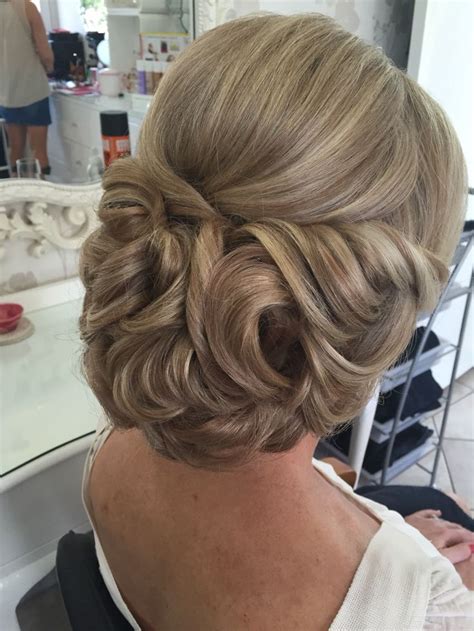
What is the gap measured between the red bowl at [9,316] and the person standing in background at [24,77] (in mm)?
301

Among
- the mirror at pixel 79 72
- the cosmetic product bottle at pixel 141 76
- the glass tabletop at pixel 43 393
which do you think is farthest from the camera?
the cosmetic product bottle at pixel 141 76

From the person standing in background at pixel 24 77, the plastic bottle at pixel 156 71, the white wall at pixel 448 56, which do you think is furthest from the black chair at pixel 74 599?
the white wall at pixel 448 56

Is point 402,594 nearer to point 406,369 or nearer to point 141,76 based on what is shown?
point 406,369

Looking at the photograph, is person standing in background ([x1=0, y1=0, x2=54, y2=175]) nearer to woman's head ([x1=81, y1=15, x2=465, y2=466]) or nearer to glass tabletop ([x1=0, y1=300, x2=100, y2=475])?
glass tabletop ([x1=0, y1=300, x2=100, y2=475])

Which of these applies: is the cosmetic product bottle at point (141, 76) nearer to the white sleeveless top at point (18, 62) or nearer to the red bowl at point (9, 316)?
the white sleeveless top at point (18, 62)

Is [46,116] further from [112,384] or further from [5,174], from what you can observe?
[112,384]

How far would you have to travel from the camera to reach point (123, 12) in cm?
116

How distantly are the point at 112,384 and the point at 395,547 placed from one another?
1.24 ft

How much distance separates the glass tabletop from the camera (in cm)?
93

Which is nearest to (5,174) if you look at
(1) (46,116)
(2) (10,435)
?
(1) (46,116)

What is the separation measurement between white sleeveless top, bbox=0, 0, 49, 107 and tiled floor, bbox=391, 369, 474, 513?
1703 millimetres

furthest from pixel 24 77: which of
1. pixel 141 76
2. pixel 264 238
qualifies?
pixel 264 238

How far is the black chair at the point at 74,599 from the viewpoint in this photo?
64 centimetres

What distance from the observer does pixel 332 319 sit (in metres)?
0.47
